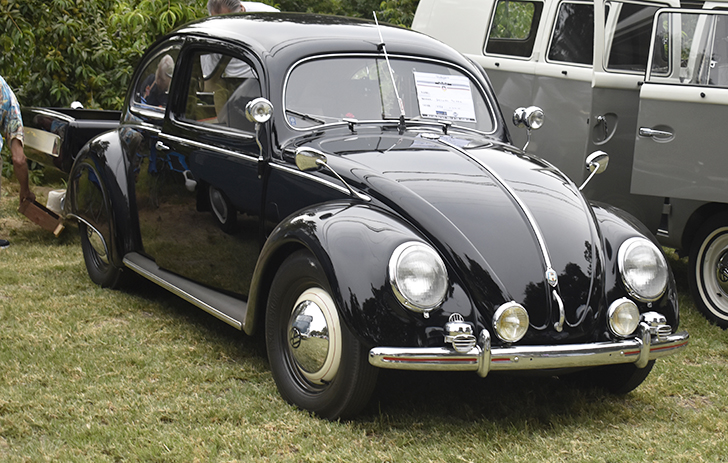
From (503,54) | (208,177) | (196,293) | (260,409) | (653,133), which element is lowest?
(260,409)

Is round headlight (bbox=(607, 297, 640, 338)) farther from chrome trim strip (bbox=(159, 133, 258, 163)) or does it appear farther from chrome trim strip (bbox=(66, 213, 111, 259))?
chrome trim strip (bbox=(66, 213, 111, 259))

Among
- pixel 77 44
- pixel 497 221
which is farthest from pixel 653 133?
pixel 77 44

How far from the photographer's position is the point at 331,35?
14.8 feet

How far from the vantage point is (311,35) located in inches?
177

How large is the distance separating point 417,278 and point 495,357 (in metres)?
0.42

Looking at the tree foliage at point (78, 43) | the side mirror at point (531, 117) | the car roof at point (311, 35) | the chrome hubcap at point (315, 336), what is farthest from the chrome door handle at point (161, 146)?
the tree foliage at point (78, 43)

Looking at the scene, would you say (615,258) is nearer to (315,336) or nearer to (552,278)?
(552,278)

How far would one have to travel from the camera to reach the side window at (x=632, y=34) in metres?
6.11

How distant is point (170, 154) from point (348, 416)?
2.17 meters

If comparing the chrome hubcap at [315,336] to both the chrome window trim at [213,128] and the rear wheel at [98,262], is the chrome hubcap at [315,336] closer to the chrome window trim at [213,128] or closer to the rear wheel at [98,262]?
the chrome window trim at [213,128]

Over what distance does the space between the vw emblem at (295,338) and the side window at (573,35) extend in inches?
146

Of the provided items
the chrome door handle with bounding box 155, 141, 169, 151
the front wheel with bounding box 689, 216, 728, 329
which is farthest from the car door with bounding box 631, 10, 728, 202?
the chrome door handle with bounding box 155, 141, 169, 151

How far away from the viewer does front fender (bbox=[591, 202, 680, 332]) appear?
11.5 ft

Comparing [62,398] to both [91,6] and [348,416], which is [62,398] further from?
[91,6]
